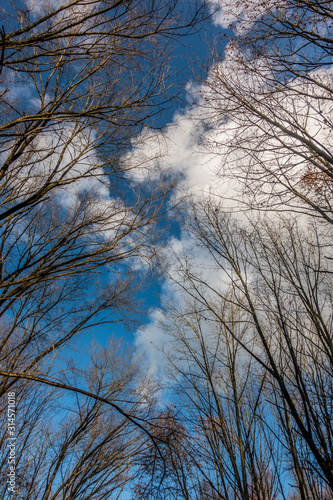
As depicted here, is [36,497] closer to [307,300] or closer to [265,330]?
[265,330]

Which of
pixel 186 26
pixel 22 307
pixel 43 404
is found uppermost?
pixel 186 26

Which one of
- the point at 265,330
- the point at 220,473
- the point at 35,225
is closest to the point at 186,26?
the point at 35,225

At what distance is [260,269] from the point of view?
11.3ft

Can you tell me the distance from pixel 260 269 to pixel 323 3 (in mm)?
2858

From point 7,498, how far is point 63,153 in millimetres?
7510

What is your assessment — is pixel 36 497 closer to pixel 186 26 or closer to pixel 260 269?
pixel 260 269

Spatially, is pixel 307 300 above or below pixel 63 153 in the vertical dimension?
below

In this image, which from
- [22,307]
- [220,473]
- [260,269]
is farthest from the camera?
[22,307]

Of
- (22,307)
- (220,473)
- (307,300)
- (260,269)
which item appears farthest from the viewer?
(22,307)

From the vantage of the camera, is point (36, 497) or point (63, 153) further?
point (36, 497)

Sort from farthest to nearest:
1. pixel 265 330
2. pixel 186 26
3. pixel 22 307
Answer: pixel 22 307, pixel 265 330, pixel 186 26

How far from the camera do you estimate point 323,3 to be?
247cm

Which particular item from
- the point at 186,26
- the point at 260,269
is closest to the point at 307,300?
the point at 260,269

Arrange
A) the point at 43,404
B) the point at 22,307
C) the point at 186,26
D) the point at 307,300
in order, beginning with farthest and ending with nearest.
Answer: the point at 43,404, the point at 22,307, the point at 307,300, the point at 186,26
